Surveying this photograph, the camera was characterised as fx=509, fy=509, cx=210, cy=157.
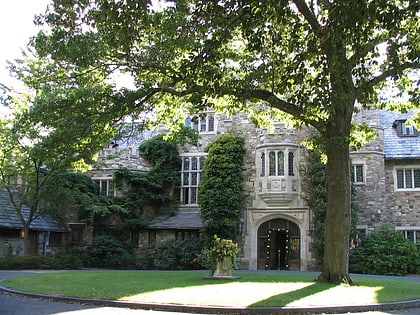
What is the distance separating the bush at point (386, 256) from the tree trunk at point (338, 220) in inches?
388

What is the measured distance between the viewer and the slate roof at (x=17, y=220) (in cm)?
2727

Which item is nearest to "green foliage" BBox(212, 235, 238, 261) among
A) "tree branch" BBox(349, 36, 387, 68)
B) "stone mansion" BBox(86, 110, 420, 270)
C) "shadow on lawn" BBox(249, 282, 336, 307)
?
"shadow on lawn" BBox(249, 282, 336, 307)

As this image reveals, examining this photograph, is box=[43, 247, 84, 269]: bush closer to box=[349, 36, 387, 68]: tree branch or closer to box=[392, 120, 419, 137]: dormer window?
box=[392, 120, 419, 137]: dormer window

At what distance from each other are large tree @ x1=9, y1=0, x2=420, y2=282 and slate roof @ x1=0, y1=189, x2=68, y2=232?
1323cm

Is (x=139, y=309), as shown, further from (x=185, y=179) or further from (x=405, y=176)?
(x=405, y=176)

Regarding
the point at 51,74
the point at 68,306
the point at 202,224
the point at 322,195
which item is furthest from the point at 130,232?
the point at 68,306

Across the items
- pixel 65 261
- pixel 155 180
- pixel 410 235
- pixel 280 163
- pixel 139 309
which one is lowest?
pixel 139 309

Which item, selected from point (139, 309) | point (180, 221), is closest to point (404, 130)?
point (180, 221)

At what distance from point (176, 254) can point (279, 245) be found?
6.09 metres

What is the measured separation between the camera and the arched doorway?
2769 centimetres

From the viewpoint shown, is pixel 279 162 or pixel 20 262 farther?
pixel 279 162

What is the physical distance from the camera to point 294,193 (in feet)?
88.8

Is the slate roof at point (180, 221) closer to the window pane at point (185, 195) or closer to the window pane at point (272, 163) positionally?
the window pane at point (185, 195)

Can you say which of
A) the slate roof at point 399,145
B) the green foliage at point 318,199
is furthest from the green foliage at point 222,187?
the slate roof at point 399,145
